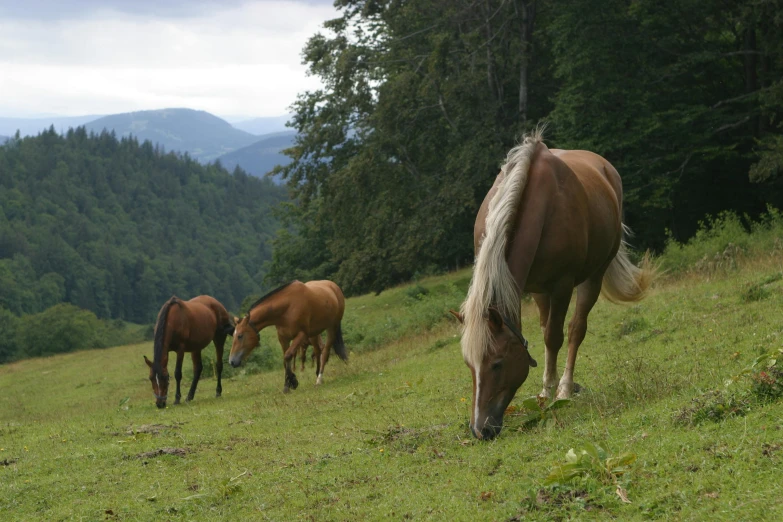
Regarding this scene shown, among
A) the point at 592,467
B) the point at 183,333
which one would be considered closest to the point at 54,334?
the point at 183,333

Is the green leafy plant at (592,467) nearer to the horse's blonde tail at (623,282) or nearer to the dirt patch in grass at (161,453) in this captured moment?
the horse's blonde tail at (623,282)

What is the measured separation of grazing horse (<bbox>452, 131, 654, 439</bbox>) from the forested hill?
12900 centimetres

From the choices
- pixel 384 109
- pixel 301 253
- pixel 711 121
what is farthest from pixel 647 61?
pixel 301 253

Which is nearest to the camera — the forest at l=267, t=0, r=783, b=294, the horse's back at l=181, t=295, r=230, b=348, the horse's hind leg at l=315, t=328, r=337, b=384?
the horse's hind leg at l=315, t=328, r=337, b=384

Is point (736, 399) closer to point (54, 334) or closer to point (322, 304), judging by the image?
point (322, 304)

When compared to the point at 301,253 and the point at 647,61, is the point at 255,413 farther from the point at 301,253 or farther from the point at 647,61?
the point at 301,253

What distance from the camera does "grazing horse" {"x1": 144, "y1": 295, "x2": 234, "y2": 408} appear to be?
1428 centimetres

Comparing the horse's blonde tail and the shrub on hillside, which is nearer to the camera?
the horse's blonde tail

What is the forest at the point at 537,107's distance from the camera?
24422mm

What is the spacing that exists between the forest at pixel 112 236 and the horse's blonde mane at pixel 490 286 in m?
101

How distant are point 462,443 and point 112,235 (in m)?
173

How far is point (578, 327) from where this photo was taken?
7984 millimetres

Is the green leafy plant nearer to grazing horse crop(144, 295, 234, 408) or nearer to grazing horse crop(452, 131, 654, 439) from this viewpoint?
grazing horse crop(452, 131, 654, 439)

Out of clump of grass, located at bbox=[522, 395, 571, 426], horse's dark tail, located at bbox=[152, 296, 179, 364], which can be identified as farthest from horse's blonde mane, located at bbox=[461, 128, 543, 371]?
horse's dark tail, located at bbox=[152, 296, 179, 364]
